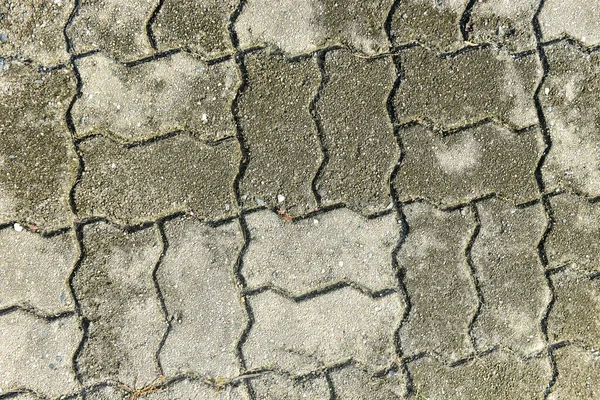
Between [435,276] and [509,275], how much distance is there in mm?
371

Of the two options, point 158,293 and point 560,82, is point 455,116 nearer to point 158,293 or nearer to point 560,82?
Answer: point 560,82

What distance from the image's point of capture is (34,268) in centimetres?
218

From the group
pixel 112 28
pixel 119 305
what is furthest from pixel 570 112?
pixel 119 305

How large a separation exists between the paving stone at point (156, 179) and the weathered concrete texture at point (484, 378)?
124 centimetres

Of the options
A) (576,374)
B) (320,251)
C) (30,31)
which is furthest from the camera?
(576,374)

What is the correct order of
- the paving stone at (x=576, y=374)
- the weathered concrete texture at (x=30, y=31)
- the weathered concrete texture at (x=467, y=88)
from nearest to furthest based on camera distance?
the weathered concrete texture at (x=30, y=31), the weathered concrete texture at (x=467, y=88), the paving stone at (x=576, y=374)

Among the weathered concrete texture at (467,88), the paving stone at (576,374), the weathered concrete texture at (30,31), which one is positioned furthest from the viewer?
the paving stone at (576,374)

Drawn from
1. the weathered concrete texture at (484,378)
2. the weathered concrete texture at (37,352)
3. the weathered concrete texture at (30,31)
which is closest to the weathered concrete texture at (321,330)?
the weathered concrete texture at (484,378)

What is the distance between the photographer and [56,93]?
217cm

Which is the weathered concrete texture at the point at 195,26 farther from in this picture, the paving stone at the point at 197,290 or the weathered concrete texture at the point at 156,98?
the paving stone at the point at 197,290

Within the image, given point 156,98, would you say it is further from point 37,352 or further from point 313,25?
point 37,352

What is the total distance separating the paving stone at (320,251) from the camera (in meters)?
2.25

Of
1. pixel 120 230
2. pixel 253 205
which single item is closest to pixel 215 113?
pixel 253 205

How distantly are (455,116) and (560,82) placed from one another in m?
0.56
